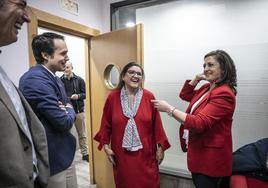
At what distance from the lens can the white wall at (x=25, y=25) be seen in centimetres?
159

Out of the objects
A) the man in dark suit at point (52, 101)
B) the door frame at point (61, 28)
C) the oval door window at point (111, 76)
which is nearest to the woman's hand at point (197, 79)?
the oval door window at point (111, 76)

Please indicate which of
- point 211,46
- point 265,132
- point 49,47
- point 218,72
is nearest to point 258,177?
point 265,132

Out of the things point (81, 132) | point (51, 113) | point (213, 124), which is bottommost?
point (81, 132)

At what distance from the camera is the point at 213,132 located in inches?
53.5

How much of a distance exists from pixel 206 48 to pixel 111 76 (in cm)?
99

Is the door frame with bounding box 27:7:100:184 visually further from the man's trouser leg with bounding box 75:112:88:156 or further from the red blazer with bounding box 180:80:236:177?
the red blazer with bounding box 180:80:236:177

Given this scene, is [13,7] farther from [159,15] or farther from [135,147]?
[159,15]

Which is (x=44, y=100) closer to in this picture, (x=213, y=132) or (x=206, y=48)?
(x=213, y=132)

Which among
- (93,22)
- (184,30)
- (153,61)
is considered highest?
(93,22)

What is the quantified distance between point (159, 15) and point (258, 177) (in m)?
1.62

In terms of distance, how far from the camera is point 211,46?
6.42 feet

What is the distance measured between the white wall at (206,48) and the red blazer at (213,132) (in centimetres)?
57

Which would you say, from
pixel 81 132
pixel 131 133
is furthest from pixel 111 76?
pixel 81 132

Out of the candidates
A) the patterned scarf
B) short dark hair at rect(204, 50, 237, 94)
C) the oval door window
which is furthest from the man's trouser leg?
short dark hair at rect(204, 50, 237, 94)
